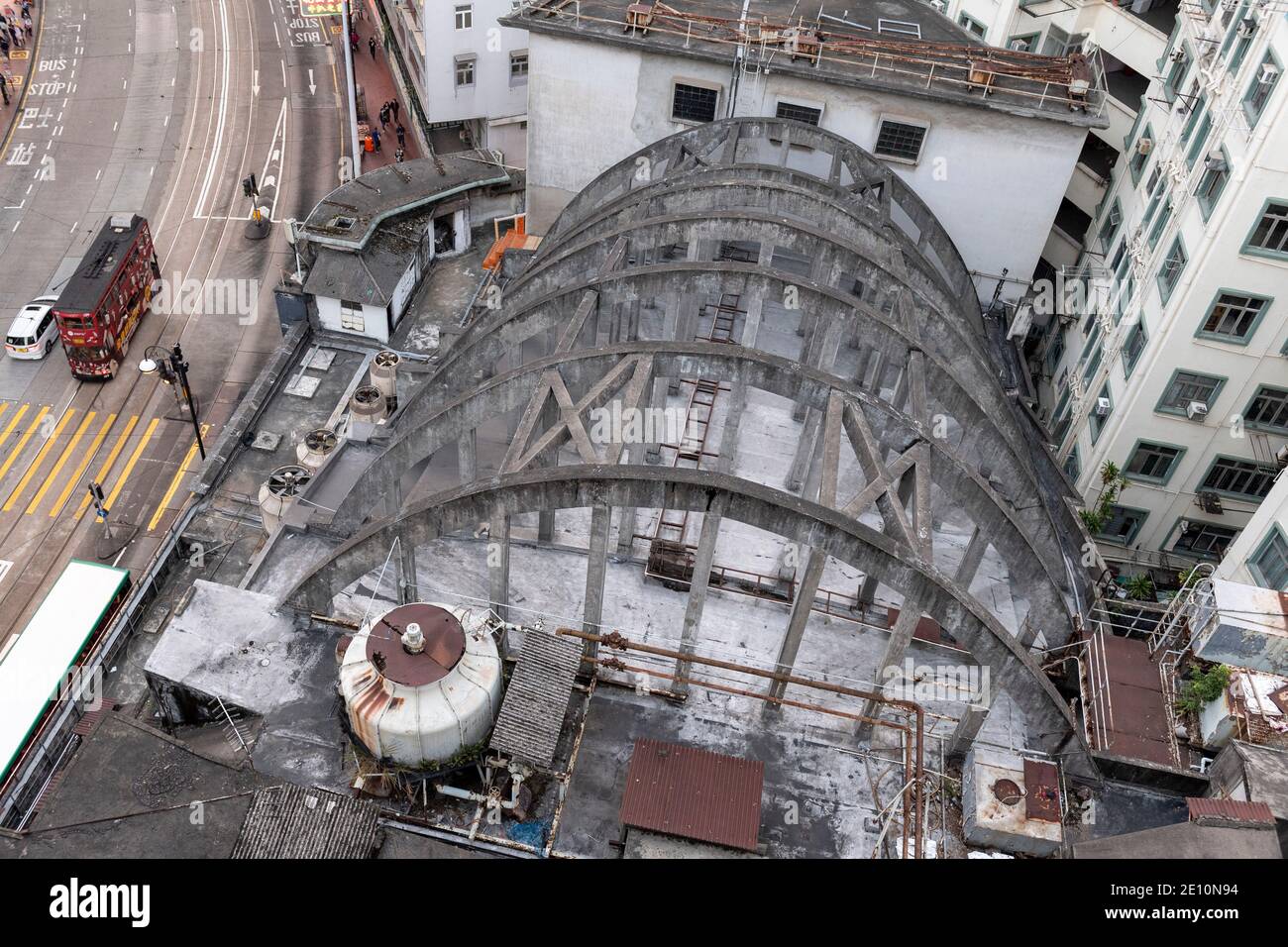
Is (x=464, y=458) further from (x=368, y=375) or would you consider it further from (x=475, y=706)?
(x=368, y=375)

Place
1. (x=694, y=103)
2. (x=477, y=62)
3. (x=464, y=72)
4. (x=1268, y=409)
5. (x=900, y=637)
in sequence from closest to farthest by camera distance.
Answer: (x=900, y=637) → (x=1268, y=409) → (x=694, y=103) → (x=477, y=62) → (x=464, y=72)

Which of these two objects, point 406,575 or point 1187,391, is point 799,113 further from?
point 406,575

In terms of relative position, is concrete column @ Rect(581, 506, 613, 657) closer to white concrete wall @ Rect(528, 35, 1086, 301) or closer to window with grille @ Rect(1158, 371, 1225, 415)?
window with grille @ Rect(1158, 371, 1225, 415)

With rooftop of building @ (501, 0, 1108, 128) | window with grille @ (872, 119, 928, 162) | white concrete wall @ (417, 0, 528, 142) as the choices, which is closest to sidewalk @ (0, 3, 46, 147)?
white concrete wall @ (417, 0, 528, 142)

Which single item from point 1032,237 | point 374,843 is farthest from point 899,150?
point 374,843

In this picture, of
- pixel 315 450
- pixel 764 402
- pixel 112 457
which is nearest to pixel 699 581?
pixel 764 402

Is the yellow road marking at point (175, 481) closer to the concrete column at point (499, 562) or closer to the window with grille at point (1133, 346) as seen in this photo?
the concrete column at point (499, 562)
